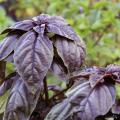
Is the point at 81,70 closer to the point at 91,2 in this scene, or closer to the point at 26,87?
the point at 26,87

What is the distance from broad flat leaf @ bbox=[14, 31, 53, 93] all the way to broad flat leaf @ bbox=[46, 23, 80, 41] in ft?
0.09

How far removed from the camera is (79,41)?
3.26 ft

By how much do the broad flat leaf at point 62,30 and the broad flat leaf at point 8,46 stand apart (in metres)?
0.08

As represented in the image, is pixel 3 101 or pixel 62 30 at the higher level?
pixel 62 30

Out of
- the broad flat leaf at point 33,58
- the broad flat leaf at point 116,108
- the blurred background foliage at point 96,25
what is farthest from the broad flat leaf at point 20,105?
the blurred background foliage at point 96,25

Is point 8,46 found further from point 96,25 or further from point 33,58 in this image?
point 96,25

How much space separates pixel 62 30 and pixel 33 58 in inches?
4.1

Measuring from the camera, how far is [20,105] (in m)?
0.95

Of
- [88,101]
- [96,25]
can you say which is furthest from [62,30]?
[96,25]

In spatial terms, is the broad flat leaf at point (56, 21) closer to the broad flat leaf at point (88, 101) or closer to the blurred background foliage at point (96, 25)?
the broad flat leaf at point (88, 101)

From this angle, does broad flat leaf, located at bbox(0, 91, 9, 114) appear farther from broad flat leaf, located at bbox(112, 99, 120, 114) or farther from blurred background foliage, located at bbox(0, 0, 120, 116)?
blurred background foliage, located at bbox(0, 0, 120, 116)

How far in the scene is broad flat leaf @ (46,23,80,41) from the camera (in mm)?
952

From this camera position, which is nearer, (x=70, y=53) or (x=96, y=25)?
(x=70, y=53)

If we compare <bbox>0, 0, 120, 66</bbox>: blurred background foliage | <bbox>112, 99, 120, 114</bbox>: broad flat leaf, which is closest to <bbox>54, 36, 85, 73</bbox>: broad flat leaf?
<bbox>112, 99, 120, 114</bbox>: broad flat leaf
